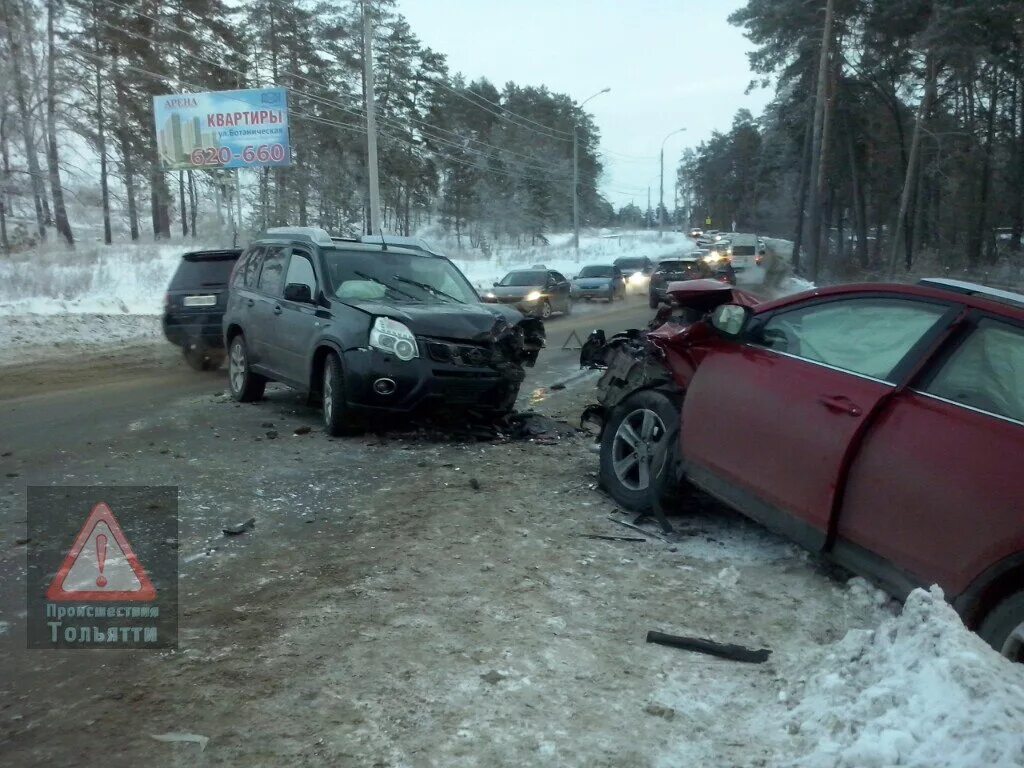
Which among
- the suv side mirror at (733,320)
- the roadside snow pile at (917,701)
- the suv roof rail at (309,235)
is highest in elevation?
the suv roof rail at (309,235)

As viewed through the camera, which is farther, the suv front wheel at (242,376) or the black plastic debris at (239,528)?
the suv front wheel at (242,376)

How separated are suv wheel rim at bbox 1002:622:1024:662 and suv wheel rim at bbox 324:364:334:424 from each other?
19.7 ft

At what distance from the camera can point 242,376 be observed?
400 inches

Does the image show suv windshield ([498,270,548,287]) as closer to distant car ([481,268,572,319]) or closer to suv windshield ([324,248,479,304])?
distant car ([481,268,572,319])

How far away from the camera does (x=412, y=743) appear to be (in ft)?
10.1

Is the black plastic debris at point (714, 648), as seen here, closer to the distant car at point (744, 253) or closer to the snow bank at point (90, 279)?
the snow bank at point (90, 279)

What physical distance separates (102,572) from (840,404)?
12.9ft

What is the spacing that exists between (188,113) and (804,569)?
104 ft

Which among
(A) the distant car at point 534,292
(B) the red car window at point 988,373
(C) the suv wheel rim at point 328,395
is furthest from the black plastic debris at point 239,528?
(A) the distant car at point 534,292

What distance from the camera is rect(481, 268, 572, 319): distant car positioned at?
2311 centimetres

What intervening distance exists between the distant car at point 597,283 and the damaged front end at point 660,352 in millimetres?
23555

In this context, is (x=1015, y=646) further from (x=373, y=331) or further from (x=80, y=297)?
(x=80, y=297)

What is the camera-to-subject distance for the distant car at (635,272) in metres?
36.4

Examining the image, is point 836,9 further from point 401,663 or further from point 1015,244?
point 401,663
